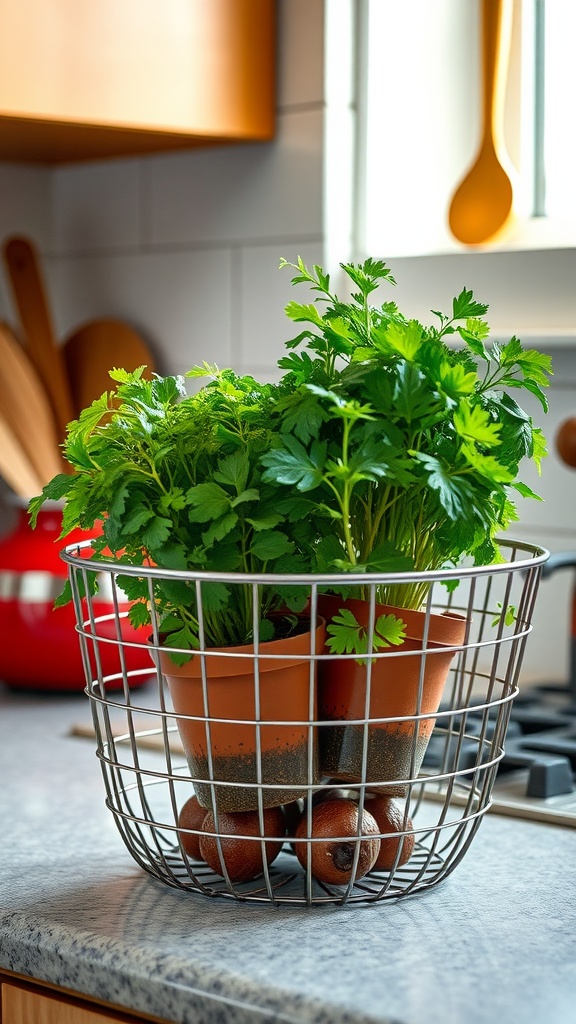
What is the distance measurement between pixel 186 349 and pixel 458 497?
0.97 meters

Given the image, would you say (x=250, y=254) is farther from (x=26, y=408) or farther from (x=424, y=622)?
(x=424, y=622)

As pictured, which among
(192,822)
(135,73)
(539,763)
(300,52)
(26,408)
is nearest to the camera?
(192,822)

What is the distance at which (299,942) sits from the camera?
0.62m

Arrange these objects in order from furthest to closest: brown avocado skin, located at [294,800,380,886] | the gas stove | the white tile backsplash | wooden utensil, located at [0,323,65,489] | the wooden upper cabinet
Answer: the white tile backsplash → wooden utensil, located at [0,323,65,489] → the wooden upper cabinet → the gas stove → brown avocado skin, located at [294,800,380,886]

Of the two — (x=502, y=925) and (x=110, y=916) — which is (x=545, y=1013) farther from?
(x=110, y=916)

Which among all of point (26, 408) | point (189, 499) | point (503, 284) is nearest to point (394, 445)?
point (189, 499)

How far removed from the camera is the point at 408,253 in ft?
4.62

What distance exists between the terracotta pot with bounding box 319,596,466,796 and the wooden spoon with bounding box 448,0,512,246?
0.73 metres

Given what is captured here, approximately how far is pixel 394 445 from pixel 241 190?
931 mm

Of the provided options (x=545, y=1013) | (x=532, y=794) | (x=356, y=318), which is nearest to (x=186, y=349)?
(x=532, y=794)

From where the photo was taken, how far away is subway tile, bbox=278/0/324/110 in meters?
1.39

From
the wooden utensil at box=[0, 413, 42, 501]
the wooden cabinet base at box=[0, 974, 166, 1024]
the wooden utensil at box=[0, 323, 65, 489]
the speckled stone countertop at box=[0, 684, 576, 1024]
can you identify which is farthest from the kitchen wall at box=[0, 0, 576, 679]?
the wooden cabinet base at box=[0, 974, 166, 1024]

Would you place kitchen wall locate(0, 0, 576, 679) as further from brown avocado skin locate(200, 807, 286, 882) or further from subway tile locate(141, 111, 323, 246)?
brown avocado skin locate(200, 807, 286, 882)

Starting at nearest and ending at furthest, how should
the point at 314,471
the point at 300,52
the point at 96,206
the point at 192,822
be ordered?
the point at 314,471, the point at 192,822, the point at 300,52, the point at 96,206
